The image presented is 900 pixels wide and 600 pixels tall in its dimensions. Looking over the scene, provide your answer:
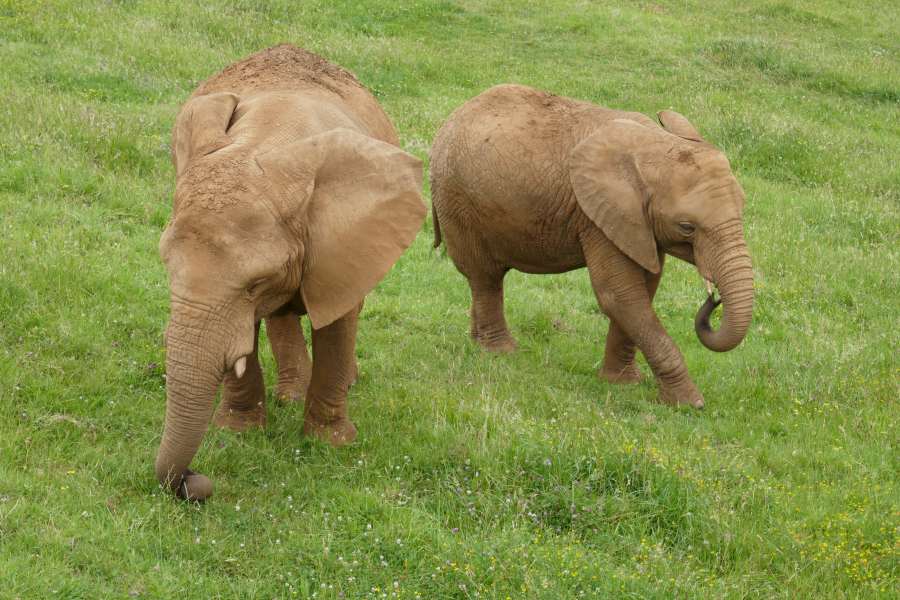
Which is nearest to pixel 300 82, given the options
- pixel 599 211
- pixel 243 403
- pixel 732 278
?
pixel 243 403

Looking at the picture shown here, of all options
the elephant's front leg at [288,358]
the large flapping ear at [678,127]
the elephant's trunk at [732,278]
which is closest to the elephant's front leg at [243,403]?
the elephant's front leg at [288,358]

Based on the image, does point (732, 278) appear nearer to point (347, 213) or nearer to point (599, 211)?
point (599, 211)

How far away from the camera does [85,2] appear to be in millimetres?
19688

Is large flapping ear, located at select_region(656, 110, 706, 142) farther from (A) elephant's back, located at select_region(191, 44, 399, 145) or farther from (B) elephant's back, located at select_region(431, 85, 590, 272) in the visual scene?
(A) elephant's back, located at select_region(191, 44, 399, 145)

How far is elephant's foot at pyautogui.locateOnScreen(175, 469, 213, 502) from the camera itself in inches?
261

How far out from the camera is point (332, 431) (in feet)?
26.2

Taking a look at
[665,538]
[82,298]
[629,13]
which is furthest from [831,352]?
[629,13]

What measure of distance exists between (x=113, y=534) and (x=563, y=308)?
6.86m

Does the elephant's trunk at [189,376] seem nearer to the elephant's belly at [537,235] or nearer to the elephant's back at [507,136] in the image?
the elephant's belly at [537,235]

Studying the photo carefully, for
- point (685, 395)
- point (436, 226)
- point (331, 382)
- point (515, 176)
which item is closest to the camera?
point (331, 382)

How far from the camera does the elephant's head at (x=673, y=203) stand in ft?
29.0

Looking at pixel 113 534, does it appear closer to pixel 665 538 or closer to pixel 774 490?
pixel 665 538

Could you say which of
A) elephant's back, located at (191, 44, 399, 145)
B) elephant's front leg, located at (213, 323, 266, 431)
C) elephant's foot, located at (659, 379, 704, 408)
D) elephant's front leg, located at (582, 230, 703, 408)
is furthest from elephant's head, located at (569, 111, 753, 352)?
elephant's front leg, located at (213, 323, 266, 431)

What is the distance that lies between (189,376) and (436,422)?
7.84 ft
